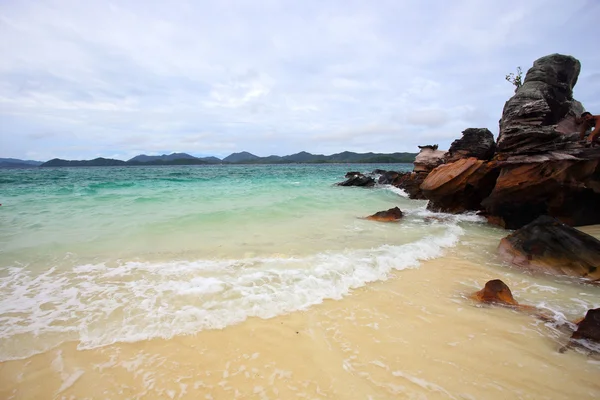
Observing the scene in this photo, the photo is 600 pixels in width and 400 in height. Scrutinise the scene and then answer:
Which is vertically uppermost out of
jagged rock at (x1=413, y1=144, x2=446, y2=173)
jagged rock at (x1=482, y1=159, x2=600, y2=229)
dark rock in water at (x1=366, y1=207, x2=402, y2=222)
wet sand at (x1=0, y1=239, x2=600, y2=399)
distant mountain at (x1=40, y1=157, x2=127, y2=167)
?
distant mountain at (x1=40, y1=157, x2=127, y2=167)

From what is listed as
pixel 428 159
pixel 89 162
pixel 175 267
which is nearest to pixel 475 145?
pixel 428 159

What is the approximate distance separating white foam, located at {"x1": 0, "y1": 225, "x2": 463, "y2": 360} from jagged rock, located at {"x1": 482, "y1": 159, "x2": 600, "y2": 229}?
17.5 ft

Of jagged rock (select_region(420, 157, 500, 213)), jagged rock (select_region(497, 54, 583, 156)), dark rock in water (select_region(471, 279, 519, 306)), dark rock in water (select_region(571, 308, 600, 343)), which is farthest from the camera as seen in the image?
jagged rock (select_region(420, 157, 500, 213))

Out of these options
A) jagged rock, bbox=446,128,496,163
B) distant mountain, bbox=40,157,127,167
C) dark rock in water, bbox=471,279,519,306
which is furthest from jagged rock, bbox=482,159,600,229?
distant mountain, bbox=40,157,127,167

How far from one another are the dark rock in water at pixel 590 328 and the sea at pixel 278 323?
127 millimetres

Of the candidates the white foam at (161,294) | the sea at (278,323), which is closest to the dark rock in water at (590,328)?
the sea at (278,323)

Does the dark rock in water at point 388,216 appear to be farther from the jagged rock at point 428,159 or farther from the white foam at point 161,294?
the jagged rock at point 428,159

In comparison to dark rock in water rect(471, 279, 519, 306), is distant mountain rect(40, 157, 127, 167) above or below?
above

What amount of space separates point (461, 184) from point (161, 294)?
11601mm

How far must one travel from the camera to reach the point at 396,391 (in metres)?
2.56

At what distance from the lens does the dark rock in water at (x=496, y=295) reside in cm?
412

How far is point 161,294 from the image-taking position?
4.39 m

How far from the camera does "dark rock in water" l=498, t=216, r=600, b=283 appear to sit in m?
5.23

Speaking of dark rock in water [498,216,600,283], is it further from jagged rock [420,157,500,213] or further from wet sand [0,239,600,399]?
jagged rock [420,157,500,213]
